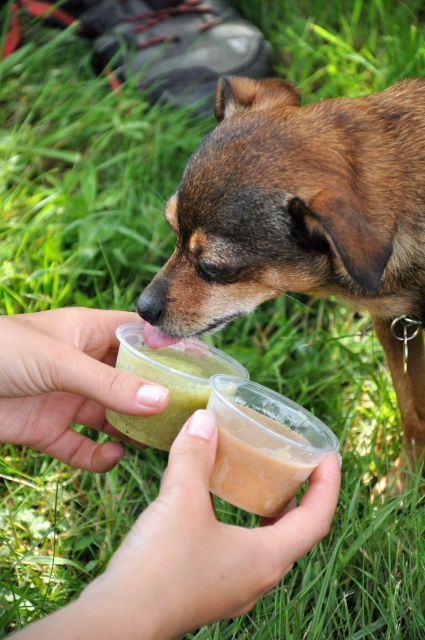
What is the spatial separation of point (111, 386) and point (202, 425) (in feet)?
0.82

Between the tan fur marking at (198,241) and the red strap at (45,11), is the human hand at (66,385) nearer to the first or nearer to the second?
the tan fur marking at (198,241)

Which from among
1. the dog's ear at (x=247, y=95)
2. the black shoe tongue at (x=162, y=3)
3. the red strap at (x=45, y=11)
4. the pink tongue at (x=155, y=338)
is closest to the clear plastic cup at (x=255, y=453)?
the pink tongue at (x=155, y=338)

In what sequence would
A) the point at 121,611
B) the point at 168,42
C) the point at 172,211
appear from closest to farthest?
the point at 121,611, the point at 172,211, the point at 168,42

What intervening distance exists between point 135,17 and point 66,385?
255 cm

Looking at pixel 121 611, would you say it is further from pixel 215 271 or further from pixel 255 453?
pixel 215 271

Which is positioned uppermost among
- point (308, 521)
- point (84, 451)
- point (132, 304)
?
point (308, 521)

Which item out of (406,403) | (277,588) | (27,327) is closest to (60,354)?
(27,327)

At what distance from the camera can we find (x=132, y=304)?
9.70 ft

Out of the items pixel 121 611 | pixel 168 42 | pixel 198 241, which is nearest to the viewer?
pixel 121 611

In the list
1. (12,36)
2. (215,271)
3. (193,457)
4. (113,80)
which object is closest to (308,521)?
(193,457)

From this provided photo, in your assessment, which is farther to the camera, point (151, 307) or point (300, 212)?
point (151, 307)

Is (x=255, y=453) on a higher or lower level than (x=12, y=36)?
lower

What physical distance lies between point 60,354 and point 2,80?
7.13 feet

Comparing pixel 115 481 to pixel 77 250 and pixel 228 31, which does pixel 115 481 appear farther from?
pixel 228 31
